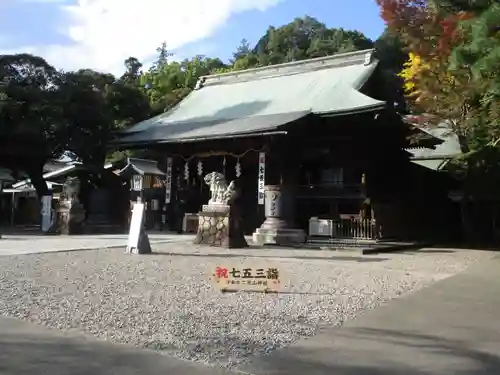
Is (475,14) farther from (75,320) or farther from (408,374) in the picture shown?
(75,320)

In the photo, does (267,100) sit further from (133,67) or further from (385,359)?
(133,67)

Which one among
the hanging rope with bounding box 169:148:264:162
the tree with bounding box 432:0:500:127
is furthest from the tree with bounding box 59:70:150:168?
the tree with bounding box 432:0:500:127

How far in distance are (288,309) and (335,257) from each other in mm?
6967

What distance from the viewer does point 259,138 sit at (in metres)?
17.1

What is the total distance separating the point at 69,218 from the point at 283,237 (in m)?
9.54

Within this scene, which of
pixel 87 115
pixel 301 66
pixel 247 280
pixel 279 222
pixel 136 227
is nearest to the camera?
pixel 247 280

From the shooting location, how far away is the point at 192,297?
756cm

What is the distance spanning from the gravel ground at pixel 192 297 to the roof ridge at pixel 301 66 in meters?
9.74

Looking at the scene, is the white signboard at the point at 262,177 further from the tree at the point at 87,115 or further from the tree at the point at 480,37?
the tree at the point at 87,115

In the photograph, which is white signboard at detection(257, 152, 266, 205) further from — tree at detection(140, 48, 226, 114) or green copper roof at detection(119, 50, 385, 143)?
tree at detection(140, 48, 226, 114)

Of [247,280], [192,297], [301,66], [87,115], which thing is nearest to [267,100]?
[301,66]

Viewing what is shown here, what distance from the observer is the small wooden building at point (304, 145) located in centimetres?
1686

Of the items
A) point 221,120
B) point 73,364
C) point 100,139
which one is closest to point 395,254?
point 221,120

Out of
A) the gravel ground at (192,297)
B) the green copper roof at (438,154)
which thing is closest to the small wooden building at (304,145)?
the green copper roof at (438,154)
